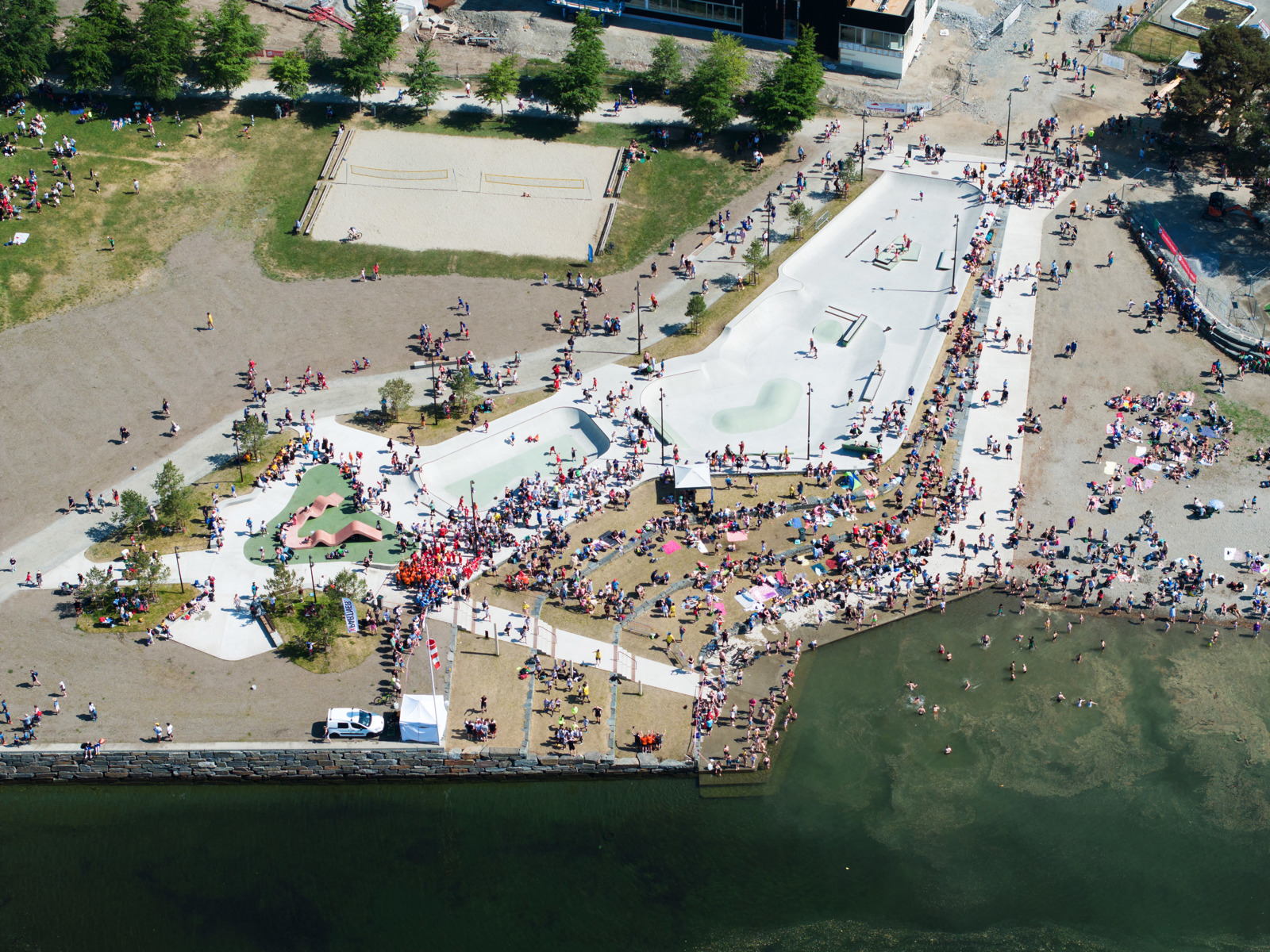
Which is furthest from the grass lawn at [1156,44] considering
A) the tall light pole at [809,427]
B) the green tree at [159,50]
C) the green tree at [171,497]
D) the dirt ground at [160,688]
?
the green tree at [171,497]

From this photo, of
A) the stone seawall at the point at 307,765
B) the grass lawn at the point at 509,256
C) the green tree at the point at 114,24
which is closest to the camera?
the stone seawall at the point at 307,765

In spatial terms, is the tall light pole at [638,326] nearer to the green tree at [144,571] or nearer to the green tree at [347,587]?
the green tree at [347,587]

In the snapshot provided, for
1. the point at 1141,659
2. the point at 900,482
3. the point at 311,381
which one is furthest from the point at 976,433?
the point at 311,381

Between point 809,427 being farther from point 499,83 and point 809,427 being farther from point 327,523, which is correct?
point 499,83

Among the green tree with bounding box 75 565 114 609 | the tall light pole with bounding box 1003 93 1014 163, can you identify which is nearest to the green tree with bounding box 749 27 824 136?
the tall light pole with bounding box 1003 93 1014 163

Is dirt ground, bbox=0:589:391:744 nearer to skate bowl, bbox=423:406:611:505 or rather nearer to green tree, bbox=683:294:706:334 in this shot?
skate bowl, bbox=423:406:611:505

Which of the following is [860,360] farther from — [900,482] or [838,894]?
[838,894]

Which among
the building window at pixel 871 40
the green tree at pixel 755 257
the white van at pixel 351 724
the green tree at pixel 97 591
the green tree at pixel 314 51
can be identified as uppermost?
the building window at pixel 871 40
